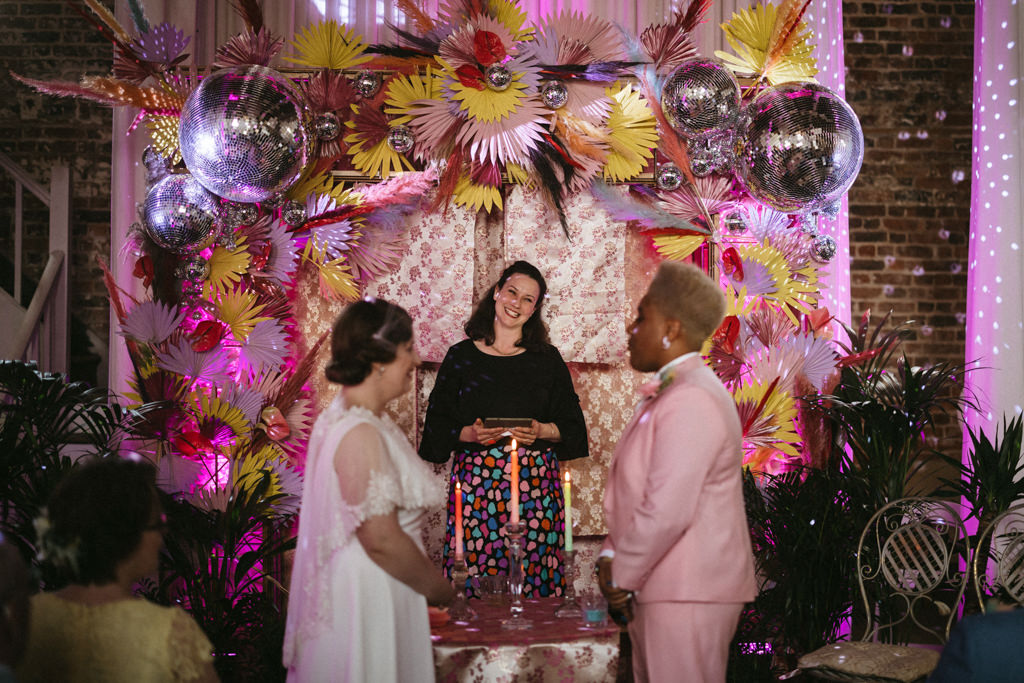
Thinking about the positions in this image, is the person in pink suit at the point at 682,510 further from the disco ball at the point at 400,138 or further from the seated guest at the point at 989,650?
the disco ball at the point at 400,138

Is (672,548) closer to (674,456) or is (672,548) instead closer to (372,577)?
(674,456)

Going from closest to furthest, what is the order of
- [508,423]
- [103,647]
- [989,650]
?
[989,650]
[103,647]
[508,423]

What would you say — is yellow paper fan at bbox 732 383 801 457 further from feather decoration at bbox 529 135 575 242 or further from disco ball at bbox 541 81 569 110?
disco ball at bbox 541 81 569 110

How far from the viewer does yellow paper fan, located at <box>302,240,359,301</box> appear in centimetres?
426

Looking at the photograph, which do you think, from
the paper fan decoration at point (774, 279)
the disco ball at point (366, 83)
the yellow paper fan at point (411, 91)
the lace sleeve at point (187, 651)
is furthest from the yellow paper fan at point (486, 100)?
the lace sleeve at point (187, 651)

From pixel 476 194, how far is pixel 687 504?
8.26 ft

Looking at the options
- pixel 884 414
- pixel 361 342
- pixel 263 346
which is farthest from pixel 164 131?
pixel 884 414

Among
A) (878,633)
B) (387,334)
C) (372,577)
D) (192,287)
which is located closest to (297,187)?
(192,287)

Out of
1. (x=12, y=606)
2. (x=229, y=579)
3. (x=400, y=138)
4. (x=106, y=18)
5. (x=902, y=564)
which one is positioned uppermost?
(x=106, y=18)

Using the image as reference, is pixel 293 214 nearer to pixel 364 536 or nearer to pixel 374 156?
pixel 374 156

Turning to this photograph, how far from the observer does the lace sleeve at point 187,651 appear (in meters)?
1.79

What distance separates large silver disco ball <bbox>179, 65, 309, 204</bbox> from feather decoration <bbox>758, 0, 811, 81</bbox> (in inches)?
84.3

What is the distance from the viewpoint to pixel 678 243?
4434 millimetres

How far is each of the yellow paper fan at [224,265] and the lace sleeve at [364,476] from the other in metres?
2.37
